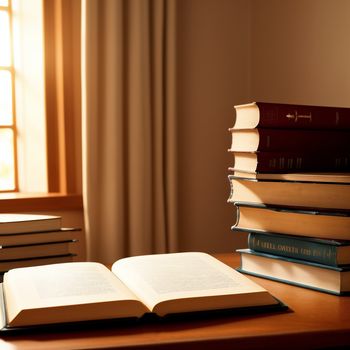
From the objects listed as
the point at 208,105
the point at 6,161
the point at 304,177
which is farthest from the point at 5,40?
the point at 304,177

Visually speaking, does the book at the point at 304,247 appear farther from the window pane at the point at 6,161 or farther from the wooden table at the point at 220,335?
the window pane at the point at 6,161

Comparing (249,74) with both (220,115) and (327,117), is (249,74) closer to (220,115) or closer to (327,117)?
(220,115)

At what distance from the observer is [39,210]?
1.91 m

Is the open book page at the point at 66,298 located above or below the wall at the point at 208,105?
below

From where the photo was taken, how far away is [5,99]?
2105 mm

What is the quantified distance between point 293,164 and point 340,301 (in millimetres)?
298

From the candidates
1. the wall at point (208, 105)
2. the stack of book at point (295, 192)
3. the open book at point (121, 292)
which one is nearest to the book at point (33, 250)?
the open book at point (121, 292)

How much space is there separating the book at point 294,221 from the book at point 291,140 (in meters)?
0.12

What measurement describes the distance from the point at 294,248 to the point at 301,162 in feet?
0.62

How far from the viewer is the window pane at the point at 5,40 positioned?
6.78 feet

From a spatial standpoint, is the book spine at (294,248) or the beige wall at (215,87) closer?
the book spine at (294,248)

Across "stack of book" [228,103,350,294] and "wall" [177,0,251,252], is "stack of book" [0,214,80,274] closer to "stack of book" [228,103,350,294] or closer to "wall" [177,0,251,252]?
"stack of book" [228,103,350,294]

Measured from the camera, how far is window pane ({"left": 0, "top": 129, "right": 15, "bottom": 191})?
2.10m

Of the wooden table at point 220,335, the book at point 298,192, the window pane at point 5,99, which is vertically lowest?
the wooden table at point 220,335
